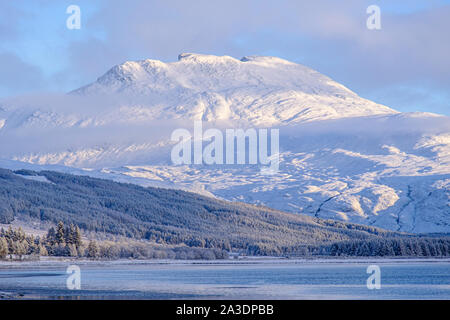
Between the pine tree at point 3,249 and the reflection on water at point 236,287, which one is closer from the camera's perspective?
the reflection on water at point 236,287

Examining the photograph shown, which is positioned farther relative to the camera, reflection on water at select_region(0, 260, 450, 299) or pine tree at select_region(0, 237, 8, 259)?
pine tree at select_region(0, 237, 8, 259)

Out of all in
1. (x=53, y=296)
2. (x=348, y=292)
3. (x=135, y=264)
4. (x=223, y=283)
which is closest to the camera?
(x=53, y=296)

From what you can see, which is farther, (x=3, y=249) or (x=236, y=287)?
(x=3, y=249)

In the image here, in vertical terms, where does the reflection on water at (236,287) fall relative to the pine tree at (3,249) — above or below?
below

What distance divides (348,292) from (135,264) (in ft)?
330

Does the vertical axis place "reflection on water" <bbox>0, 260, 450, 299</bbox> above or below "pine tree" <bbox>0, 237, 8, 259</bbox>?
below

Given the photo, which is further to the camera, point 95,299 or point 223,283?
point 223,283

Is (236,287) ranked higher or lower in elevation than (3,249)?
lower
